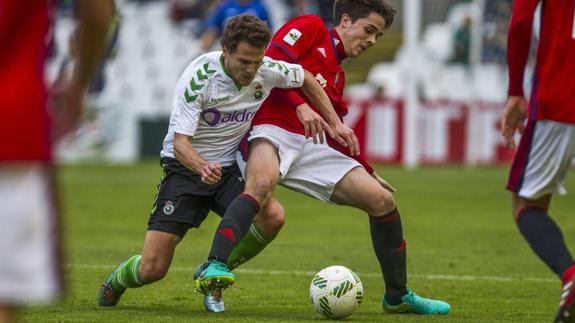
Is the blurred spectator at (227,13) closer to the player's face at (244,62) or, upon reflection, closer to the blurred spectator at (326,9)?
the player's face at (244,62)

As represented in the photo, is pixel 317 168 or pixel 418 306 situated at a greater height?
pixel 317 168

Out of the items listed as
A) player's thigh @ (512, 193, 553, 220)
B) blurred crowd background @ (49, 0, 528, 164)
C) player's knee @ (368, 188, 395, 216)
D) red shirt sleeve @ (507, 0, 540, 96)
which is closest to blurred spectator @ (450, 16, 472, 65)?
blurred crowd background @ (49, 0, 528, 164)

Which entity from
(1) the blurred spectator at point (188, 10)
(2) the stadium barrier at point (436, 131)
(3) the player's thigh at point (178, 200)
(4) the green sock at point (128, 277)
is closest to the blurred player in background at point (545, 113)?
(3) the player's thigh at point (178, 200)

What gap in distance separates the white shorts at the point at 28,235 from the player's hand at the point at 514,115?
2723mm

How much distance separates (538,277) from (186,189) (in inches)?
117

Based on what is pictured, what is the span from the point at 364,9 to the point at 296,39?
0.42m

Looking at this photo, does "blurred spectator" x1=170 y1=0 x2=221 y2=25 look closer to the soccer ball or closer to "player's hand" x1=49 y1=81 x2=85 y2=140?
the soccer ball

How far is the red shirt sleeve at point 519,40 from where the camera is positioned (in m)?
4.82

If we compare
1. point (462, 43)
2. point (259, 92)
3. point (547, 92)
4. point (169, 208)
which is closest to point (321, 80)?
point (259, 92)

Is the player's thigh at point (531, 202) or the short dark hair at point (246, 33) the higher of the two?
the short dark hair at point (246, 33)

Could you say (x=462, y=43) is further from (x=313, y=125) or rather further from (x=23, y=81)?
(x=23, y=81)

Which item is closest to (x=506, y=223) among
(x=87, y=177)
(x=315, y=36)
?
(x=315, y=36)

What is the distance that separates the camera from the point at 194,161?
220 inches

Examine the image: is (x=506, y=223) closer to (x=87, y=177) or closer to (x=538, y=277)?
(x=538, y=277)
